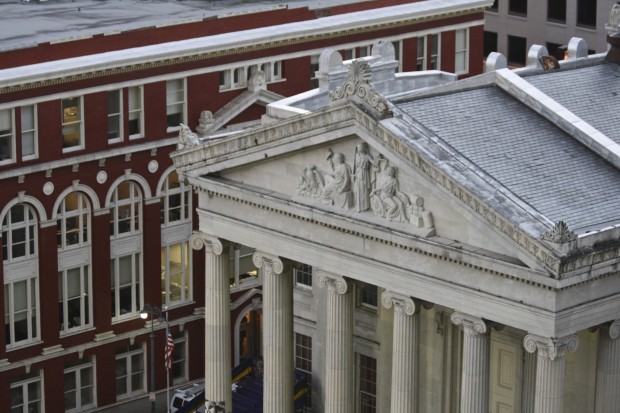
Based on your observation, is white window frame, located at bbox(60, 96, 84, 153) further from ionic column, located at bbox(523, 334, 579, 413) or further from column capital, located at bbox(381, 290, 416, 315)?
ionic column, located at bbox(523, 334, 579, 413)

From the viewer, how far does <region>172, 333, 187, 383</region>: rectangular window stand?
449ft

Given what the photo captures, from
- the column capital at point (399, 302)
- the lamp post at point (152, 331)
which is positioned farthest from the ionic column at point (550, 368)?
the lamp post at point (152, 331)

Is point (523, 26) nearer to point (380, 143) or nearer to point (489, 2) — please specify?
point (489, 2)

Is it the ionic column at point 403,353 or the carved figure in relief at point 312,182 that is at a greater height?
the carved figure in relief at point 312,182

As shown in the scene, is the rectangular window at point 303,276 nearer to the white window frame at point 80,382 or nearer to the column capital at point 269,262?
the column capital at point 269,262

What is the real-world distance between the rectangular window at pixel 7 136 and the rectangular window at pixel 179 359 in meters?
16.5

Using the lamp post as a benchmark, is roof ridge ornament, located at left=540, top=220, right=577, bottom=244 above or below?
above

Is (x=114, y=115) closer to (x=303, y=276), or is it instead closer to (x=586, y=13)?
(x=303, y=276)

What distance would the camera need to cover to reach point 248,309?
138 metres

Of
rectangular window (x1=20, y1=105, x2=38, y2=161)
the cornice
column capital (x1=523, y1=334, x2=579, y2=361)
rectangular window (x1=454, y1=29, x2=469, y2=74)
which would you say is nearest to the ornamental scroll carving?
column capital (x1=523, y1=334, x2=579, y2=361)

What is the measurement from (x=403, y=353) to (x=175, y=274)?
35.6m

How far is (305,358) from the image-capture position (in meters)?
123

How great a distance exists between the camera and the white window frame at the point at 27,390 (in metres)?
130

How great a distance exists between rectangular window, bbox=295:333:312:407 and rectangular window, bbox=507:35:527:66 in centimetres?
Result: 6436
